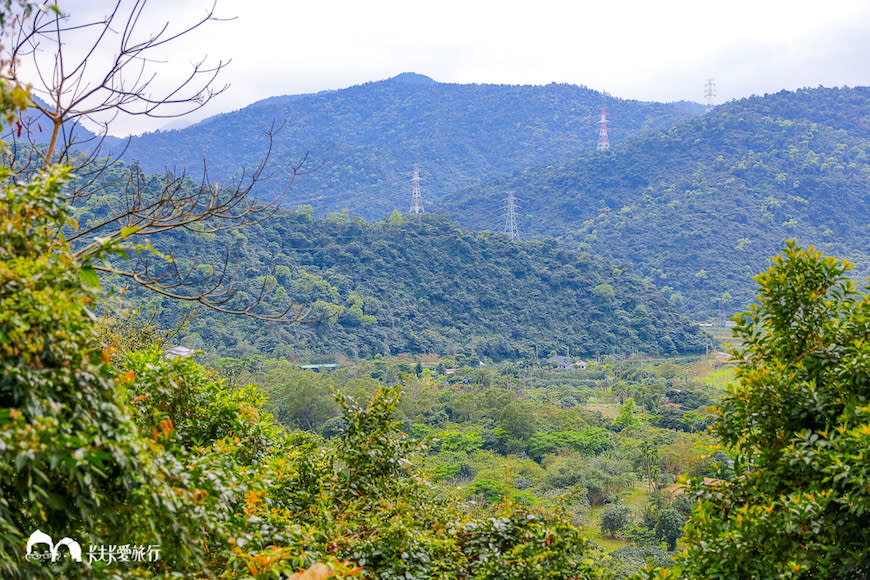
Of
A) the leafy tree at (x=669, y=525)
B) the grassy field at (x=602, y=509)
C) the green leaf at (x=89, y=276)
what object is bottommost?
the grassy field at (x=602, y=509)

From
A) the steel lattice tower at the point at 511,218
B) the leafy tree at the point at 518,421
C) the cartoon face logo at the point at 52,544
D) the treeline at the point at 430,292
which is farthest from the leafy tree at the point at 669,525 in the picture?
the steel lattice tower at the point at 511,218

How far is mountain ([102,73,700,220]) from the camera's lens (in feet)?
236

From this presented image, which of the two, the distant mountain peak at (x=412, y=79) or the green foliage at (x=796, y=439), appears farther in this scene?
the distant mountain peak at (x=412, y=79)

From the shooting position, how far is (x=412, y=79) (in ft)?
334

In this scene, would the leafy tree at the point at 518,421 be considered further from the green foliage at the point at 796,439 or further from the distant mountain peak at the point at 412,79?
the distant mountain peak at the point at 412,79

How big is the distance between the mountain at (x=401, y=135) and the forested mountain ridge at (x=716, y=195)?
13.6 metres

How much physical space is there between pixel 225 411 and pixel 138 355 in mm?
591

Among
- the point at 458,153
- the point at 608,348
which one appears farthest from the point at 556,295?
the point at 458,153

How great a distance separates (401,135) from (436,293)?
180 ft

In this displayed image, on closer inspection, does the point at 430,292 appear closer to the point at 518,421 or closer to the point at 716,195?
the point at 518,421

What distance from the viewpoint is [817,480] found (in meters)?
2.12

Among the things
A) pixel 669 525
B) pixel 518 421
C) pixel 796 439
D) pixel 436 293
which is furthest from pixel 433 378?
pixel 796 439

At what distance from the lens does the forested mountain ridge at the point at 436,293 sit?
32.7m

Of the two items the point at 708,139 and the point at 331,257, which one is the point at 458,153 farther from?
the point at 331,257
